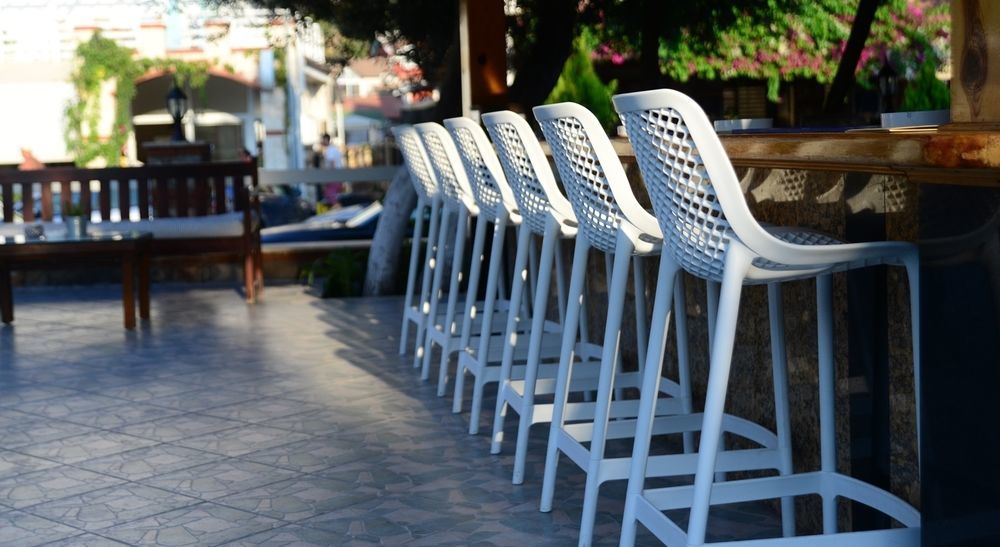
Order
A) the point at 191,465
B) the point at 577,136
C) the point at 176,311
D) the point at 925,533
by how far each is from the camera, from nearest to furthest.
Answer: the point at 925,533 → the point at 577,136 → the point at 191,465 → the point at 176,311

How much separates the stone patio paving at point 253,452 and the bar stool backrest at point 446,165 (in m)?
0.78

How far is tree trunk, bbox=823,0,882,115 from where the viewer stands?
837 cm

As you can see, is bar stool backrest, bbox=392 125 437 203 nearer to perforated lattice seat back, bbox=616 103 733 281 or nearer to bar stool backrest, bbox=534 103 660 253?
bar stool backrest, bbox=534 103 660 253

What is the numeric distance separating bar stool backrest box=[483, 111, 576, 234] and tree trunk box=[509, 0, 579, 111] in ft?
15.4

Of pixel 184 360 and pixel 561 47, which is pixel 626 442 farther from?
pixel 561 47

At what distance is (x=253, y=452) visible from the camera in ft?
14.3

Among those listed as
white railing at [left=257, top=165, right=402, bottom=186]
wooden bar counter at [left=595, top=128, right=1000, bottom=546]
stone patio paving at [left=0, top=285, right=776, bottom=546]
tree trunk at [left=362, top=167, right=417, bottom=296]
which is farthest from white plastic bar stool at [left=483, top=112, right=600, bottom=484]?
white railing at [left=257, top=165, right=402, bottom=186]

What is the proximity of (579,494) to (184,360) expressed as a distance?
10.1 feet

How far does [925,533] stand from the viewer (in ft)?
7.29

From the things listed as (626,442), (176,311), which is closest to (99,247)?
(176,311)

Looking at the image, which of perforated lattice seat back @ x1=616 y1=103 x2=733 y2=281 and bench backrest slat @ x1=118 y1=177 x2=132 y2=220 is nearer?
perforated lattice seat back @ x1=616 y1=103 x2=733 y2=281

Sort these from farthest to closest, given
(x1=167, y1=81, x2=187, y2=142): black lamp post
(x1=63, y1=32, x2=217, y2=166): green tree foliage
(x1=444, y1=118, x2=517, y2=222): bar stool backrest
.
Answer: (x1=63, y1=32, x2=217, y2=166): green tree foliage < (x1=167, y1=81, x2=187, y2=142): black lamp post < (x1=444, y1=118, x2=517, y2=222): bar stool backrest

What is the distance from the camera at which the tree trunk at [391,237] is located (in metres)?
8.45

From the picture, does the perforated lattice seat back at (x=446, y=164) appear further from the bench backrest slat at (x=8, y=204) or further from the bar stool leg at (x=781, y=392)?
the bench backrest slat at (x=8, y=204)
